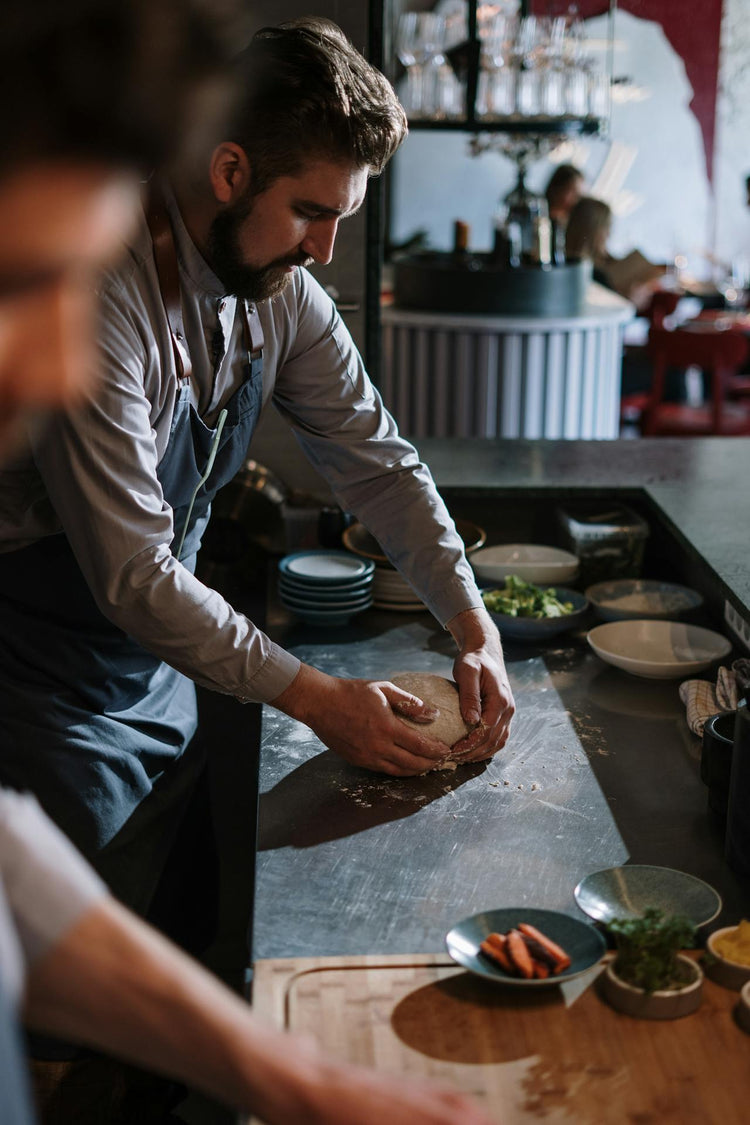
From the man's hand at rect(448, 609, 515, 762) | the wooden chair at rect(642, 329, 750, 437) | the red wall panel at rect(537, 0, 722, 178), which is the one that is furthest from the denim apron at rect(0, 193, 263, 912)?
the red wall panel at rect(537, 0, 722, 178)

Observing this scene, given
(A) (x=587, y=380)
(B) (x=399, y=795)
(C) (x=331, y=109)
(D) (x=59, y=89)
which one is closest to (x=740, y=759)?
(B) (x=399, y=795)

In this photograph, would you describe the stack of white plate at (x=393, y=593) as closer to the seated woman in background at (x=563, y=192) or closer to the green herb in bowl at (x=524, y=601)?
the green herb in bowl at (x=524, y=601)

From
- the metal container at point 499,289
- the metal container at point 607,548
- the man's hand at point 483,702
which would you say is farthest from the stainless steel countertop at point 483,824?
the metal container at point 499,289

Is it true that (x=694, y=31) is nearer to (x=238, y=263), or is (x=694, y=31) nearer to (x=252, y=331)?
(x=252, y=331)

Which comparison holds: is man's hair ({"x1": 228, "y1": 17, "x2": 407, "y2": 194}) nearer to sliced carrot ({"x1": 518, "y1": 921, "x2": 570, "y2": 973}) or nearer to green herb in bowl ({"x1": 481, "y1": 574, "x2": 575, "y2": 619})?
green herb in bowl ({"x1": 481, "y1": 574, "x2": 575, "y2": 619})

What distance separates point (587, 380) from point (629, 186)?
5.12 meters

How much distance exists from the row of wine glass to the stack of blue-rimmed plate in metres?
2.75

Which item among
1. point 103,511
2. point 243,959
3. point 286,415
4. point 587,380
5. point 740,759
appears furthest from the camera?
point 587,380

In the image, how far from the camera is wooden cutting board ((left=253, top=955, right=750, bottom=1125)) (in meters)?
1.15

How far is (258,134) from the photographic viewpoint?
5.73 feet

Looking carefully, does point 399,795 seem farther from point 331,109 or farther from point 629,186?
point 629,186

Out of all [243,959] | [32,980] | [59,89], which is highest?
[59,89]

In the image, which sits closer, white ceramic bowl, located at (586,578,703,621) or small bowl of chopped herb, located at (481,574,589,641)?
small bowl of chopped herb, located at (481,574,589,641)

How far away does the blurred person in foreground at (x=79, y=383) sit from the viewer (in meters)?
0.59
